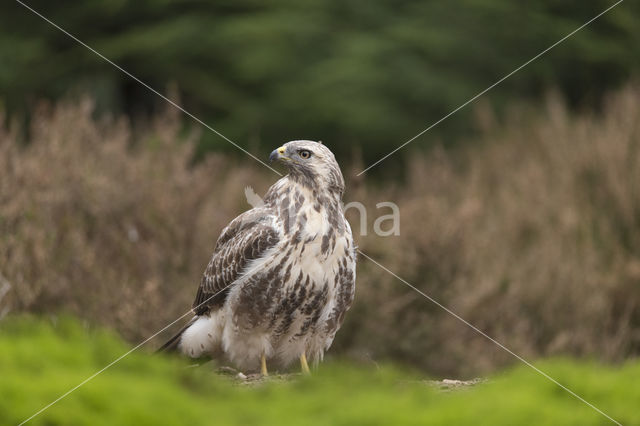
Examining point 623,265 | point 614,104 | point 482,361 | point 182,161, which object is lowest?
point 482,361

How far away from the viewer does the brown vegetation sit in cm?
526

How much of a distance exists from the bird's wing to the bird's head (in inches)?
8.3

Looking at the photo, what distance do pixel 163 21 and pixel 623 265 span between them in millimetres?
4569

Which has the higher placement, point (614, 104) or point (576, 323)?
point (614, 104)

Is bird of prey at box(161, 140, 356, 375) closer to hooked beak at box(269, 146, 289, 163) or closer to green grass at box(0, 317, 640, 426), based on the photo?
hooked beak at box(269, 146, 289, 163)

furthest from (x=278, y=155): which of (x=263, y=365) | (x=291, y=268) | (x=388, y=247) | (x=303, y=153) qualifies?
(x=388, y=247)

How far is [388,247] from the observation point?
5.98 metres

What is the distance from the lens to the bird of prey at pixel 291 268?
131 inches

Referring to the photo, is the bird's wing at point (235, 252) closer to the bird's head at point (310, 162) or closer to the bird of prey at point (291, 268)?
the bird of prey at point (291, 268)

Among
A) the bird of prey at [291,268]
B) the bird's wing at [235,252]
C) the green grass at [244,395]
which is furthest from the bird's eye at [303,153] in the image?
the green grass at [244,395]

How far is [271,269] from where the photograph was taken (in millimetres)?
3357

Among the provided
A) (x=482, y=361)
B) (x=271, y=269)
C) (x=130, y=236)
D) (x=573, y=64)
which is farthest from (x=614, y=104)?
(x=271, y=269)

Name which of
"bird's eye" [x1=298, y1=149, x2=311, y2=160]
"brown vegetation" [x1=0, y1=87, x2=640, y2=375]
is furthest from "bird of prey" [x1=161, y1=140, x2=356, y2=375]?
"brown vegetation" [x1=0, y1=87, x2=640, y2=375]

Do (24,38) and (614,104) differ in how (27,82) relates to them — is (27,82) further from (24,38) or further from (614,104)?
(614,104)
